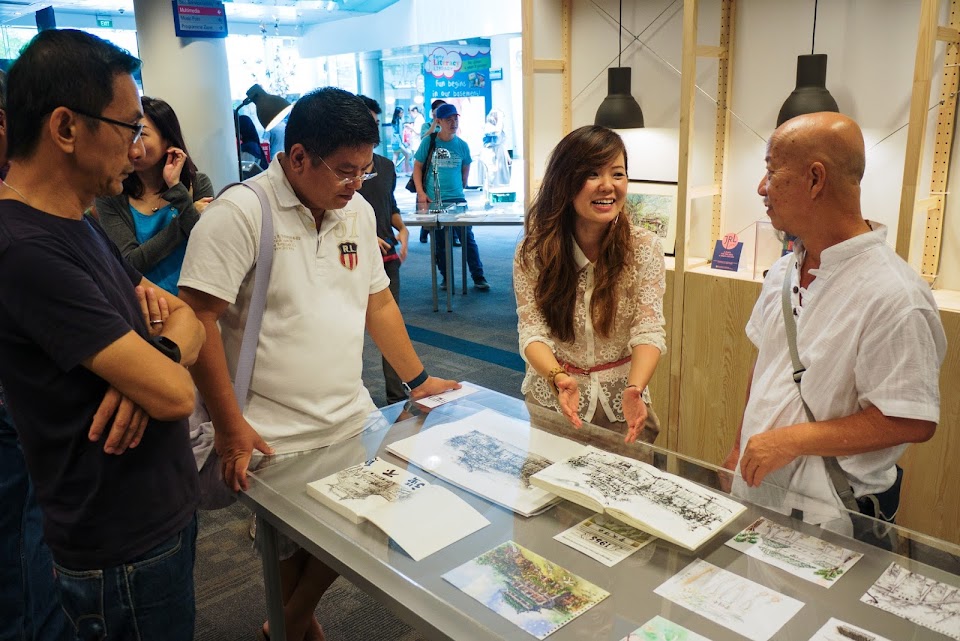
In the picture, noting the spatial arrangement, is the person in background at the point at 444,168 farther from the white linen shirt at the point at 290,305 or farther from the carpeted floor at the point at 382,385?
the white linen shirt at the point at 290,305

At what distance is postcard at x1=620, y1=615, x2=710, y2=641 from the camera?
1098mm

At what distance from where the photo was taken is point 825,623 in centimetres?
112

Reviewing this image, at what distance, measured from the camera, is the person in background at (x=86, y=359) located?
3.91ft

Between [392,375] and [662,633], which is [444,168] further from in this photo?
[662,633]

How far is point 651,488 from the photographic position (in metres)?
1.52

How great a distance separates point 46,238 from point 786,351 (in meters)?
1.53

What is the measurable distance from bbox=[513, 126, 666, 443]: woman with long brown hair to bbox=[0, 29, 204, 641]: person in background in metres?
1.10

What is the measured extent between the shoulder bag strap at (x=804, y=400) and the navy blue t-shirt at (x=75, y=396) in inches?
52.0

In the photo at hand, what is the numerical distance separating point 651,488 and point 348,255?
94cm

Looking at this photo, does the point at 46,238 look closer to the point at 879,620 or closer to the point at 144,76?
the point at 879,620

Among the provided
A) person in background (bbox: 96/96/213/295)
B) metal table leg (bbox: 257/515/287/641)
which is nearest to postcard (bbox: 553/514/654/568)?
metal table leg (bbox: 257/515/287/641)

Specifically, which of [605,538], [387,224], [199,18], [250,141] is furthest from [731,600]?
[250,141]

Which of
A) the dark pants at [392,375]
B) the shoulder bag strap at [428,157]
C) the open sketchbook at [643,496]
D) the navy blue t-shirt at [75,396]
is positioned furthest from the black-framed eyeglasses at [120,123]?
the shoulder bag strap at [428,157]

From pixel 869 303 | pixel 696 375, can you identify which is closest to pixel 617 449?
pixel 869 303
